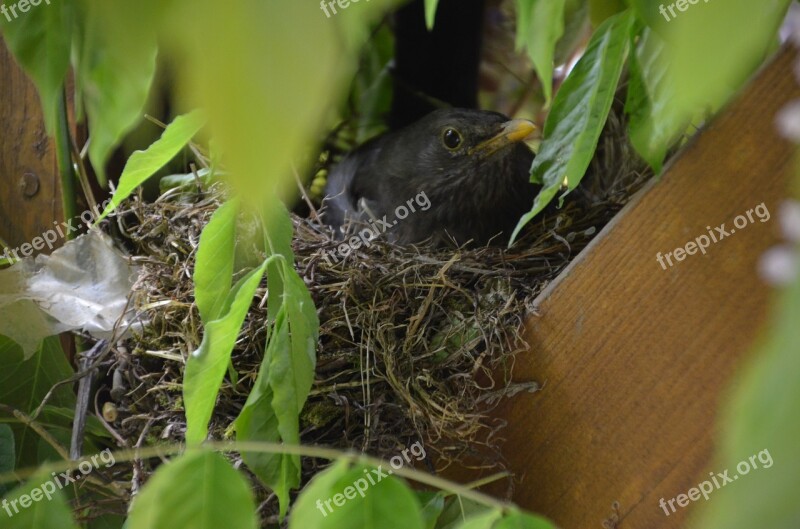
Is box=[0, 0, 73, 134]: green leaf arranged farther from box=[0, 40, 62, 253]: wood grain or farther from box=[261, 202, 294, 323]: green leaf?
box=[0, 40, 62, 253]: wood grain

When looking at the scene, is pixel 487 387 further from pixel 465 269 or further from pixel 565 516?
pixel 465 269

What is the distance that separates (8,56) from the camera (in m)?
1.44

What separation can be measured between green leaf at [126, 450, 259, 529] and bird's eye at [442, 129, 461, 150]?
55.5 inches

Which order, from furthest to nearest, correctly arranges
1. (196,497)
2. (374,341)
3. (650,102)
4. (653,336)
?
1. (374,341)
2. (653,336)
3. (650,102)
4. (196,497)

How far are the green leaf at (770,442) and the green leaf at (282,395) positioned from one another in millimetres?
637

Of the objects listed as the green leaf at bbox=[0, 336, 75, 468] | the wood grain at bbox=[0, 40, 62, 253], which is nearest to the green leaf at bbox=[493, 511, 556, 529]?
the green leaf at bbox=[0, 336, 75, 468]

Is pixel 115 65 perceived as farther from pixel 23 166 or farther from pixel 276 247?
pixel 23 166

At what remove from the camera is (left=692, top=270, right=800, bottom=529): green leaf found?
21 centimetres

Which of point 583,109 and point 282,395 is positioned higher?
point 583,109

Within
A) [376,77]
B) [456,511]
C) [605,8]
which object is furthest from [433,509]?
[376,77]

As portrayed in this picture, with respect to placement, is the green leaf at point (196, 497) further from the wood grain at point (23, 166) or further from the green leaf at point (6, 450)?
the wood grain at point (23, 166)

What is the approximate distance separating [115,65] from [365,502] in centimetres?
40

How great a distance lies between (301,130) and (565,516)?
37.9 inches

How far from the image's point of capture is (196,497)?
2.02 feet
